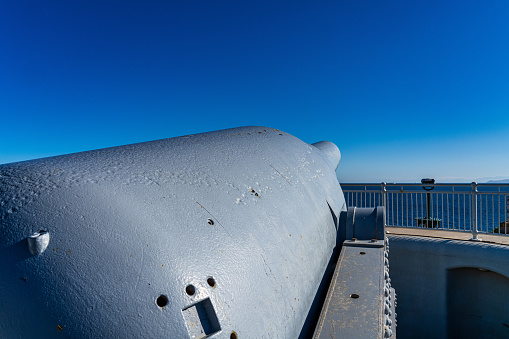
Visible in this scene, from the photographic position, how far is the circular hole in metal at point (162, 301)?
3.80ft

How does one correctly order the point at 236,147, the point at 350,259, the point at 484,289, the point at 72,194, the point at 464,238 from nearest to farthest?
the point at 72,194 < the point at 236,147 < the point at 350,259 < the point at 484,289 < the point at 464,238

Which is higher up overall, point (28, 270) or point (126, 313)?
point (28, 270)

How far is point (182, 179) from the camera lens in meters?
1.69

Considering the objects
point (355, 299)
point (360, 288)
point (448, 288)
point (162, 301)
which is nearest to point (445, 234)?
point (448, 288)

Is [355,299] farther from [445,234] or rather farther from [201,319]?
[445,234]

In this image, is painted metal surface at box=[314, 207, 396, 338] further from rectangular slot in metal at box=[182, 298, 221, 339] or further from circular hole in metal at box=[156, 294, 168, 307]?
circular hole in metal at box=[156, 294, 168, 307]

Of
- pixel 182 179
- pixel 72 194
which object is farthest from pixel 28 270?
pixel 182 179

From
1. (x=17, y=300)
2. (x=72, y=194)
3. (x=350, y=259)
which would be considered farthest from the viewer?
(x=350, y=259)

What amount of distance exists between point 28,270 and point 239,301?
0.79 m

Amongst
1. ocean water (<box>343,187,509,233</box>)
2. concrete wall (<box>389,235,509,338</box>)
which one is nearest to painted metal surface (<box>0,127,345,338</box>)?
ocean water (<box>343,187,509,233</box>)

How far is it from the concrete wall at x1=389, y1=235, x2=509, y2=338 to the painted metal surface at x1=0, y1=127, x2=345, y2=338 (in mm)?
5442

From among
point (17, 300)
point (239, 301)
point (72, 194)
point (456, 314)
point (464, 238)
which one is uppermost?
point (72, 194)

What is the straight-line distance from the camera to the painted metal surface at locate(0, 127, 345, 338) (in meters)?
1.09

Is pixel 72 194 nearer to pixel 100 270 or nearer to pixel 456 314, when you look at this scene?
pixel 100 270
